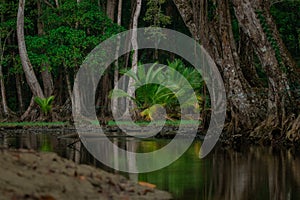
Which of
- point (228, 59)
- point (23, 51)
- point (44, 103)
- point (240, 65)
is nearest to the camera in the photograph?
point (228, 59)

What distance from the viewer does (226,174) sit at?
29.6 ft

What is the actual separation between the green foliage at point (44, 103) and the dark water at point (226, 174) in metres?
8.28

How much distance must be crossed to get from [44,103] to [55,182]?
16.6 metres

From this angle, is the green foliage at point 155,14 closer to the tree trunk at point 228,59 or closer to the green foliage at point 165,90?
the green foliage at point 165,90

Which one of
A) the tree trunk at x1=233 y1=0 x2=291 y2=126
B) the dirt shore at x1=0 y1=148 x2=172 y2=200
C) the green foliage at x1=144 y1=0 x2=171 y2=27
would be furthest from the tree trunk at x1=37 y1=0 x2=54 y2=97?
the dirt shore at x1=0 y1=148 x2=172 y2=200

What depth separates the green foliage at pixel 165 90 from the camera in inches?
899

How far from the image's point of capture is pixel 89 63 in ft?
74.3

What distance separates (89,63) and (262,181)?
15.1 m

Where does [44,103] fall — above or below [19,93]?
below

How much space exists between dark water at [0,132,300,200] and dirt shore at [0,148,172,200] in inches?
25.9

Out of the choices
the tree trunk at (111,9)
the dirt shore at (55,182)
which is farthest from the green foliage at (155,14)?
the dirt shore at (55,182)

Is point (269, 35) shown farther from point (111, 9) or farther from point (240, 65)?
point (111, 9)

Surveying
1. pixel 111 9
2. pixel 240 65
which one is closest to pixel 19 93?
pixel 111 9

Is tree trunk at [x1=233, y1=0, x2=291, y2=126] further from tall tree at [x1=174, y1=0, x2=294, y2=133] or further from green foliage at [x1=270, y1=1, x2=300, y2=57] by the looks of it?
green foliage at [x1=270, y1=1, x2=300, y2=57]
